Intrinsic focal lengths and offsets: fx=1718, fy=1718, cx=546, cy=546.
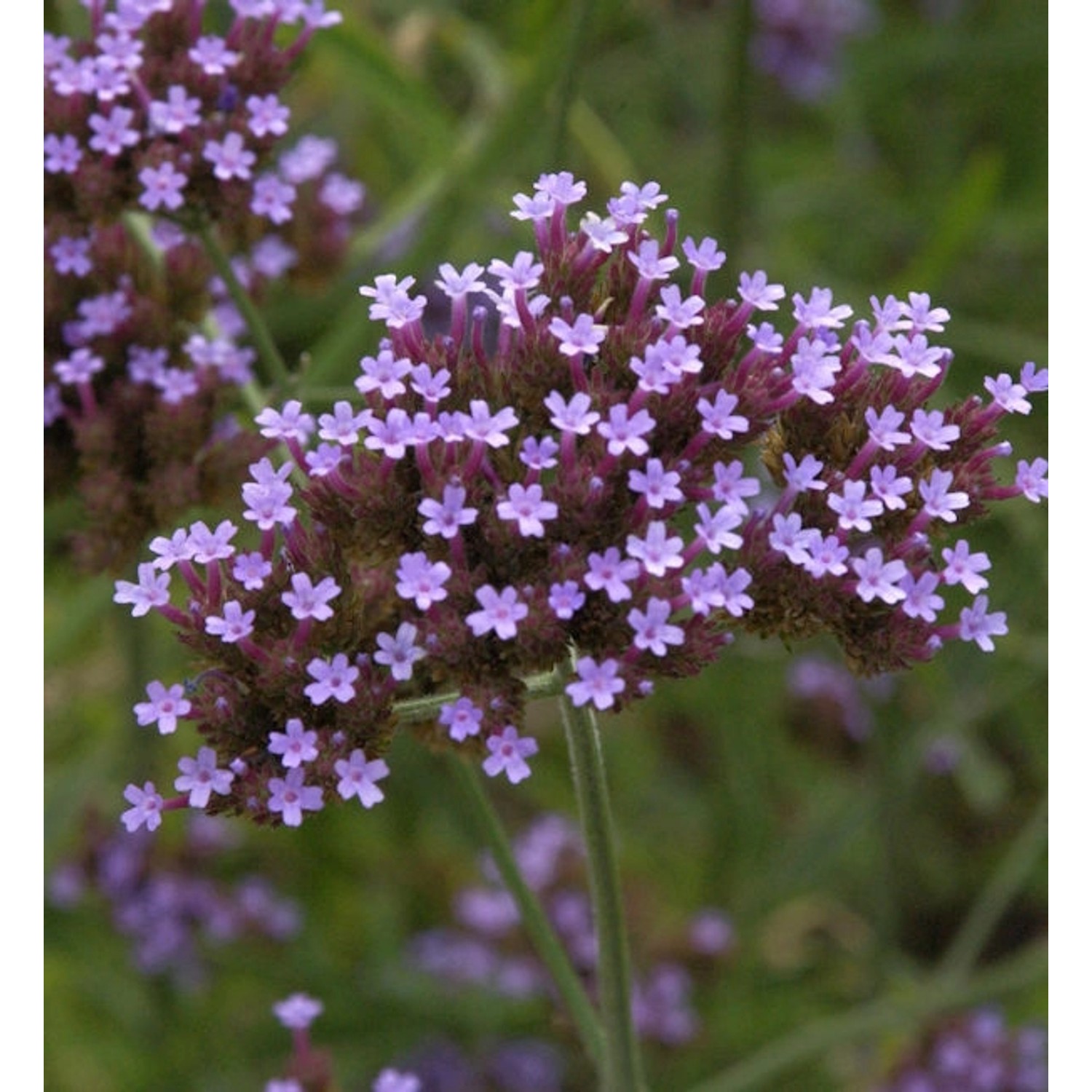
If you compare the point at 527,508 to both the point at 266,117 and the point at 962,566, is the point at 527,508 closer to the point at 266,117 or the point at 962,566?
the point at 962,566

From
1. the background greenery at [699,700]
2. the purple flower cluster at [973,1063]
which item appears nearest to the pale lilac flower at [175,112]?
the background greenery at [699,700]

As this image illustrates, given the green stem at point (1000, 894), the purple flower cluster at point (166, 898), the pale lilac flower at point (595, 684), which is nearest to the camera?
the pale lilac flower at point (595, 684)

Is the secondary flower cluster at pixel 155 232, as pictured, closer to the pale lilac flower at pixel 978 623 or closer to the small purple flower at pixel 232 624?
the small purple flower at pixel 232 624

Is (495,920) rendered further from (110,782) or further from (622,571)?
(622,571)

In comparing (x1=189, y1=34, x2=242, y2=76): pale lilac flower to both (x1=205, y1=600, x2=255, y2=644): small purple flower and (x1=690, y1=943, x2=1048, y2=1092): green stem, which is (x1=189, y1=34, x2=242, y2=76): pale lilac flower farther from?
(x1=690, y1=943, x2=1048, y2=1092): green stem

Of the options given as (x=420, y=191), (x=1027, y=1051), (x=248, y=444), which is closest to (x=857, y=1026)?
(x=1027, y=1051)
